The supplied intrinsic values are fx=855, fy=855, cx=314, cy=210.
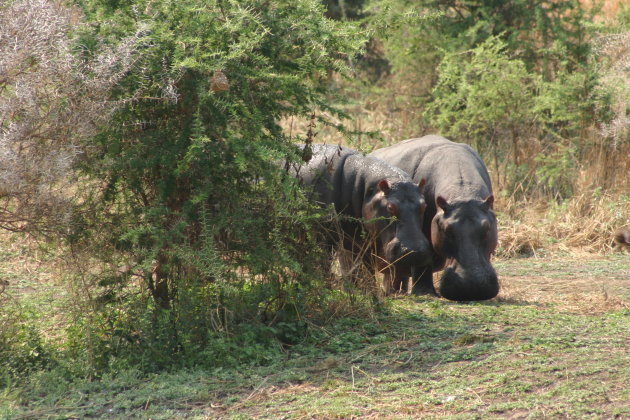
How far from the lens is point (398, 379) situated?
5.43m

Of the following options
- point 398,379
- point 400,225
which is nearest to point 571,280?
point 400,225

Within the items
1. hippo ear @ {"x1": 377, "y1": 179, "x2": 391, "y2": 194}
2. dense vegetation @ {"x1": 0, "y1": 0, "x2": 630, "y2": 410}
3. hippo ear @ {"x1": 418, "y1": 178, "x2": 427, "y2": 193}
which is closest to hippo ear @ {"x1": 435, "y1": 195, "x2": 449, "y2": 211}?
hippo ear @ {"x1": 418, "y1": 178, "x2": 427, "y2": 193}

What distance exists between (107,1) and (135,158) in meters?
1.24

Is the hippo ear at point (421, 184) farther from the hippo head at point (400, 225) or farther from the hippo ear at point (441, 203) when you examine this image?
the hippo ear at point (441, 203)

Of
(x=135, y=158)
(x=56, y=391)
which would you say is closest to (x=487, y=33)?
(x=135, y=158)

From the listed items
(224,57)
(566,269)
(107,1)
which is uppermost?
(107,1)

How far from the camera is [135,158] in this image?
6.02 metres

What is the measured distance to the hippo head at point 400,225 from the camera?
7.68 m

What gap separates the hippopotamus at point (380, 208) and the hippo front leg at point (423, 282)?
0.18 m

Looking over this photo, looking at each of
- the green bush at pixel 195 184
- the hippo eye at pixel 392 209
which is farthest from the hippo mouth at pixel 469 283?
the green bush at pixel 195 184

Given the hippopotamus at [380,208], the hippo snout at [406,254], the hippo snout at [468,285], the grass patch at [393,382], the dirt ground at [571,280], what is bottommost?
the dirt ground at [571,280]

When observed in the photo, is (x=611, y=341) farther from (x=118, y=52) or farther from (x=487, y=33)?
(x=487, y=33)

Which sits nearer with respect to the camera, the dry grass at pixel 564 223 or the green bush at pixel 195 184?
the green bush at pixel 195 184

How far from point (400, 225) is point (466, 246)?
0.64 meters
